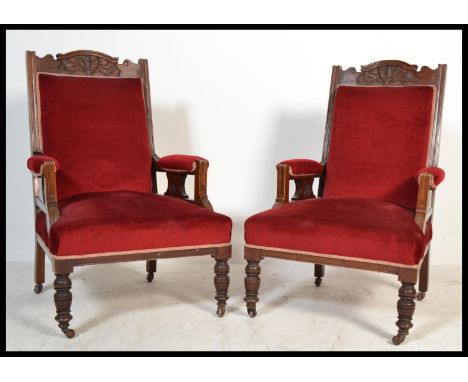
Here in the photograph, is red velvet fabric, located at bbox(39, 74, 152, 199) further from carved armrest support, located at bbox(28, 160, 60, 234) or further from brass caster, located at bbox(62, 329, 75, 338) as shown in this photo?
brass caster, located at bbox(62, 329, 75, 338)

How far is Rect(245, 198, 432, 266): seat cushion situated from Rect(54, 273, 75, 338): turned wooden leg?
773 millimetres

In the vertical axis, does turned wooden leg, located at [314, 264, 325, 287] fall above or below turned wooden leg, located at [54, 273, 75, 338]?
below

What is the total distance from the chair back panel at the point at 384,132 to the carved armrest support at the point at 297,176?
0.37ft

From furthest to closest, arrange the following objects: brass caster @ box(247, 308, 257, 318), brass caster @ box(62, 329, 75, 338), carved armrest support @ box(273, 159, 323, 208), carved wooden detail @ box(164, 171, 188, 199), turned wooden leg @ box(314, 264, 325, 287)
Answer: turned wooden leg @ box(314, 264, 325, 287) → carved wooden detail @ box(164, 171, 188, 199) → carved armrest support @ box(273, 159, 323, 208) → brass caster @ box(247, 308, 257, 318) → brass caster @ box(62, 329, 75, 338)

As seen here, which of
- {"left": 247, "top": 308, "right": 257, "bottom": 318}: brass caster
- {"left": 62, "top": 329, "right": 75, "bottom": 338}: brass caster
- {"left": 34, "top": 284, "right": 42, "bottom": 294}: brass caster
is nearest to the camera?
{"left": 62, "top": 329, "right": 75, "bottom": 338}: brass caster

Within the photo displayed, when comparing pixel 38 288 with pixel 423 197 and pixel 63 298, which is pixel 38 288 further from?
pixel 423 197

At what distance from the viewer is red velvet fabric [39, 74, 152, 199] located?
3.16m

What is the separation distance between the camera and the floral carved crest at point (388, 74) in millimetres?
3309

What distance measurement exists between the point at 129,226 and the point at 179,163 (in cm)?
60

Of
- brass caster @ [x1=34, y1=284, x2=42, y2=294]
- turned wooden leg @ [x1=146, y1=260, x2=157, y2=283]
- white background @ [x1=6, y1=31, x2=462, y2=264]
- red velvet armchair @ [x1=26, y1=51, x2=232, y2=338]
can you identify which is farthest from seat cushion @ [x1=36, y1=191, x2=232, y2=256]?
white background @ [x1=6, y1=31, x2=462, y2=264]

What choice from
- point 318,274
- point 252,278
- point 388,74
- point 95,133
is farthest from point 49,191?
point 388,74

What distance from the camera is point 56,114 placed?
3.18m

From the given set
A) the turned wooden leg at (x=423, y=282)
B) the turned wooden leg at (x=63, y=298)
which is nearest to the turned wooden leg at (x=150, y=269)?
the turned wooden leg at (x=63, y=298)

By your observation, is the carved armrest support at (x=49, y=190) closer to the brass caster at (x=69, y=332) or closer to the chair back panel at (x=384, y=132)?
the brass caster at (x=69, y=332)
